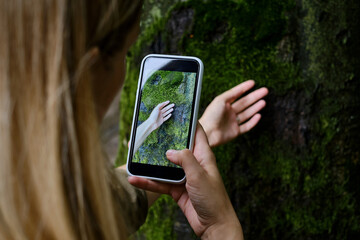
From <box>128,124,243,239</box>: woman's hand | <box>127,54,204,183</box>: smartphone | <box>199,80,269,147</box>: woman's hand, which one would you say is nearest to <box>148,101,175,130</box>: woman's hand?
<box>127,54,204,183</box>: smartphone

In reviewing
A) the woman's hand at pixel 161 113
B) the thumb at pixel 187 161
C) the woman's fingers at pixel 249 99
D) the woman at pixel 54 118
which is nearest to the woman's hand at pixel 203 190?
the thumb at pixel 187 161

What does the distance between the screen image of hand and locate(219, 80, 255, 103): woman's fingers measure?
0.45 m

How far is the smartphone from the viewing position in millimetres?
1366

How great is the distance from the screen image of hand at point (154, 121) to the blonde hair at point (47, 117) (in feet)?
1.69

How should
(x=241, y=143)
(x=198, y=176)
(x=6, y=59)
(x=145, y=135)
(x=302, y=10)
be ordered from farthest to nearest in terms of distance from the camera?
(x=241, y=143)
(x=302, y=10)
(x=145, y=135)
(x=198, y=176)
(x=6, y=59)

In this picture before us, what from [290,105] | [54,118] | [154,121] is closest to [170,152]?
[154,121]

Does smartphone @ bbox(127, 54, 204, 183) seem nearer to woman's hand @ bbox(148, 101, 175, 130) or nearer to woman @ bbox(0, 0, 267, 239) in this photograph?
woman's hand @ bbox(148, 101, 175, 130)

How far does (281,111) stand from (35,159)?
1.24m

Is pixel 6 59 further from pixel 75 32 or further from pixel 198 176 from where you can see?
pixel 198 176

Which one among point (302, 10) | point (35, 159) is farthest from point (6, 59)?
point (302, 10)

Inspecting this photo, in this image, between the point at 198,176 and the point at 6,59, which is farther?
the point at 198,176

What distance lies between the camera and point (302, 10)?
171 centimetres

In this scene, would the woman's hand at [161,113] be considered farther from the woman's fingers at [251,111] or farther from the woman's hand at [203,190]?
the woman's fingers at [251,111]

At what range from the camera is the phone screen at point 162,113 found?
4.50ft
